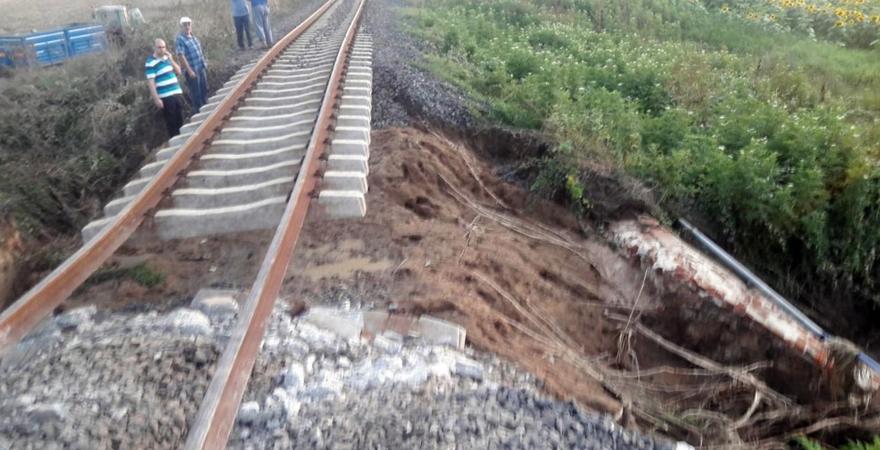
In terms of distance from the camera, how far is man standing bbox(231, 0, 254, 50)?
13836 mm

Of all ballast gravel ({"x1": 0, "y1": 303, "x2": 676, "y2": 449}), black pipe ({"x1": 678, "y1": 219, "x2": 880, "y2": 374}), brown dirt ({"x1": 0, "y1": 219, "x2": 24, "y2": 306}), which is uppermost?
ballast gravel ({"x1": 0, "y1": 303, "x2": 676, "y2": 449})

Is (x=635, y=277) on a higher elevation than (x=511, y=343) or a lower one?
lower

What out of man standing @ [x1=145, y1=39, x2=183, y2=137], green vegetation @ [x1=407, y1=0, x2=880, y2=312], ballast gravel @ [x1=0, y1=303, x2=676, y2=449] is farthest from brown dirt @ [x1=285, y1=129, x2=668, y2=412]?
man standing @ [x1=145, y1=39, x2=183, y2=137]

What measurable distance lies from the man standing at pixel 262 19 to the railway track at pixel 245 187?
4.05 metres

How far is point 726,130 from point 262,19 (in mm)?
9567

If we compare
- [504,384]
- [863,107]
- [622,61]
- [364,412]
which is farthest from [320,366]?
[863,107]

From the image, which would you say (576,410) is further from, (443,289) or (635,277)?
(635,277)

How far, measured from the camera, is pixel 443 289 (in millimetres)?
4422

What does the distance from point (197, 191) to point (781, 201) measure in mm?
5031

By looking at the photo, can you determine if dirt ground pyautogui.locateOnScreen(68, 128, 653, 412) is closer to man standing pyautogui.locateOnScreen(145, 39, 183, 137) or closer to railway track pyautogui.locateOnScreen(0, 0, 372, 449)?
railway track pyautogui.locateOnScreen(0, 0, 372, 449)

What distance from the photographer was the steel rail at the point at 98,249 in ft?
13.0

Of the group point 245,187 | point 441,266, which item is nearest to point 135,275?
point 245,187

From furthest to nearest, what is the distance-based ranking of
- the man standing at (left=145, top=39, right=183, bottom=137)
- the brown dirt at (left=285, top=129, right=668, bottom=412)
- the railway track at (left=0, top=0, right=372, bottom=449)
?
the man standing at (left=145, top=39, right=183, bottom=137) → the brown dirt at (left=285, top=129, right=668, bottom=412) → the railway track at (left=0, top=0, right=372, bottom=449)

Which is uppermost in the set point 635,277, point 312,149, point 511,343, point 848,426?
point 312,149
